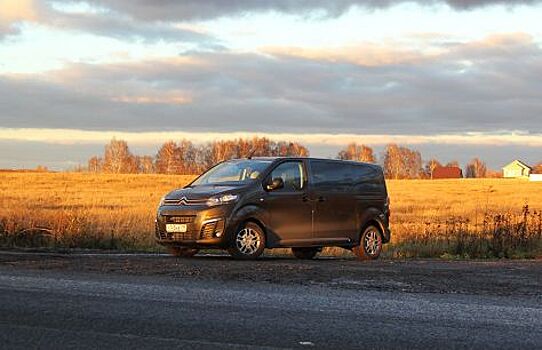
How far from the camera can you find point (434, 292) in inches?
387

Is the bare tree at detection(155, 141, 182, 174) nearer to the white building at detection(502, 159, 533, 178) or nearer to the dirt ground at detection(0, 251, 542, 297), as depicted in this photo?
the white building at detection(502, 159, 533, 178)

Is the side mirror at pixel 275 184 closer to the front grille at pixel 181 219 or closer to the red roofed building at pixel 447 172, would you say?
the front grille at pixel 181 219

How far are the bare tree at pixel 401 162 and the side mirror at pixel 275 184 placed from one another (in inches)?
4987

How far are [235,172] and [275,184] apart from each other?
83 cm

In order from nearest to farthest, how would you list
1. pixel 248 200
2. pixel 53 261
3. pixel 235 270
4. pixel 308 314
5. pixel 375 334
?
1. pixel 375 334
2. pixel 308 314
3. pixel 235 270
4. pixel 53 261
5. pixel 248 200

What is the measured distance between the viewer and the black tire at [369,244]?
15.5m

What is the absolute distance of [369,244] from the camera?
1559 cm

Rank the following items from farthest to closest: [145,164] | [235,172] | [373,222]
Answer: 1. [145,164]
2. [373,222]
3. [235,172]

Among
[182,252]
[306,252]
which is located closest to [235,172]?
[182,252]

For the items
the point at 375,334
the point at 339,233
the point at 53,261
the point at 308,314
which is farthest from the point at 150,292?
the point at 339,233

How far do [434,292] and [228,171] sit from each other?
19.1 ft

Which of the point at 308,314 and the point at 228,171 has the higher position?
the point at 228,171

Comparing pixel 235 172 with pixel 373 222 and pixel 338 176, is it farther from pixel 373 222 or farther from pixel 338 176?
pixel 373 222

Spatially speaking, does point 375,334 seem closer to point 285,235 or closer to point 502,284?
point 502,284
